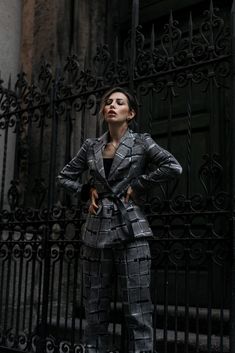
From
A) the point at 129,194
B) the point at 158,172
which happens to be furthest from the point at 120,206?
the point at 158,172

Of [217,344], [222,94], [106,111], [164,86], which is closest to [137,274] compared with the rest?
[106,111]

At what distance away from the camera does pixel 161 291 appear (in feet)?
19.2

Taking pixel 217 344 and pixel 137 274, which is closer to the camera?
pixel 137 274

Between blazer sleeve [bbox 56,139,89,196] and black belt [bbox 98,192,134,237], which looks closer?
black belt [bbox 98,192,134,237]

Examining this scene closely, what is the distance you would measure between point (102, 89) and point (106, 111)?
146 centimetres

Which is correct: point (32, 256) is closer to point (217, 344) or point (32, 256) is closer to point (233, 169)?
point (217, 344)

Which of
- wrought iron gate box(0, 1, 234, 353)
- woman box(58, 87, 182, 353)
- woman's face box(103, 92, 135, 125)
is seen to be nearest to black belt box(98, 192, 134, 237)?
woman box(58, 87, 182, 353)

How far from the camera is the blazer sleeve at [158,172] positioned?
3633 mm

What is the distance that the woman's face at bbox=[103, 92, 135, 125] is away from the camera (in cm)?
374

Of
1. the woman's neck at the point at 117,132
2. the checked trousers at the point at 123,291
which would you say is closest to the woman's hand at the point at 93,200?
the checked trousers at the point at 123,291

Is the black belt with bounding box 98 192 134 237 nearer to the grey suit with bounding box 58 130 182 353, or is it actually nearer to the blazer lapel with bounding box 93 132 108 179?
the grey suit with bounding box 58 130 182 353

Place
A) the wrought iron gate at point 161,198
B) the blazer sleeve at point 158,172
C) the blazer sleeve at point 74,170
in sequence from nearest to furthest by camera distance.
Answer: the blazer sleeve at point 158,172
the blazer sleeve at point 74,170
the wrought iron gate at point 161,198

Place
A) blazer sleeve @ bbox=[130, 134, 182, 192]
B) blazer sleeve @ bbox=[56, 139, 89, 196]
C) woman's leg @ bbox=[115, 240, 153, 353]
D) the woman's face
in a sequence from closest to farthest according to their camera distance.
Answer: woman's leg @ bbox=[115, 240, 153, 353], blazer sleeve @ bbox=[130, 134, 182, 192], the woman's face, blazer sleeve @ bbox=[56, 139, 89, 196]

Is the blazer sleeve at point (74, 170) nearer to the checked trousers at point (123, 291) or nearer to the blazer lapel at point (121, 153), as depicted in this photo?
the blazer lapel at point (121, 153)
